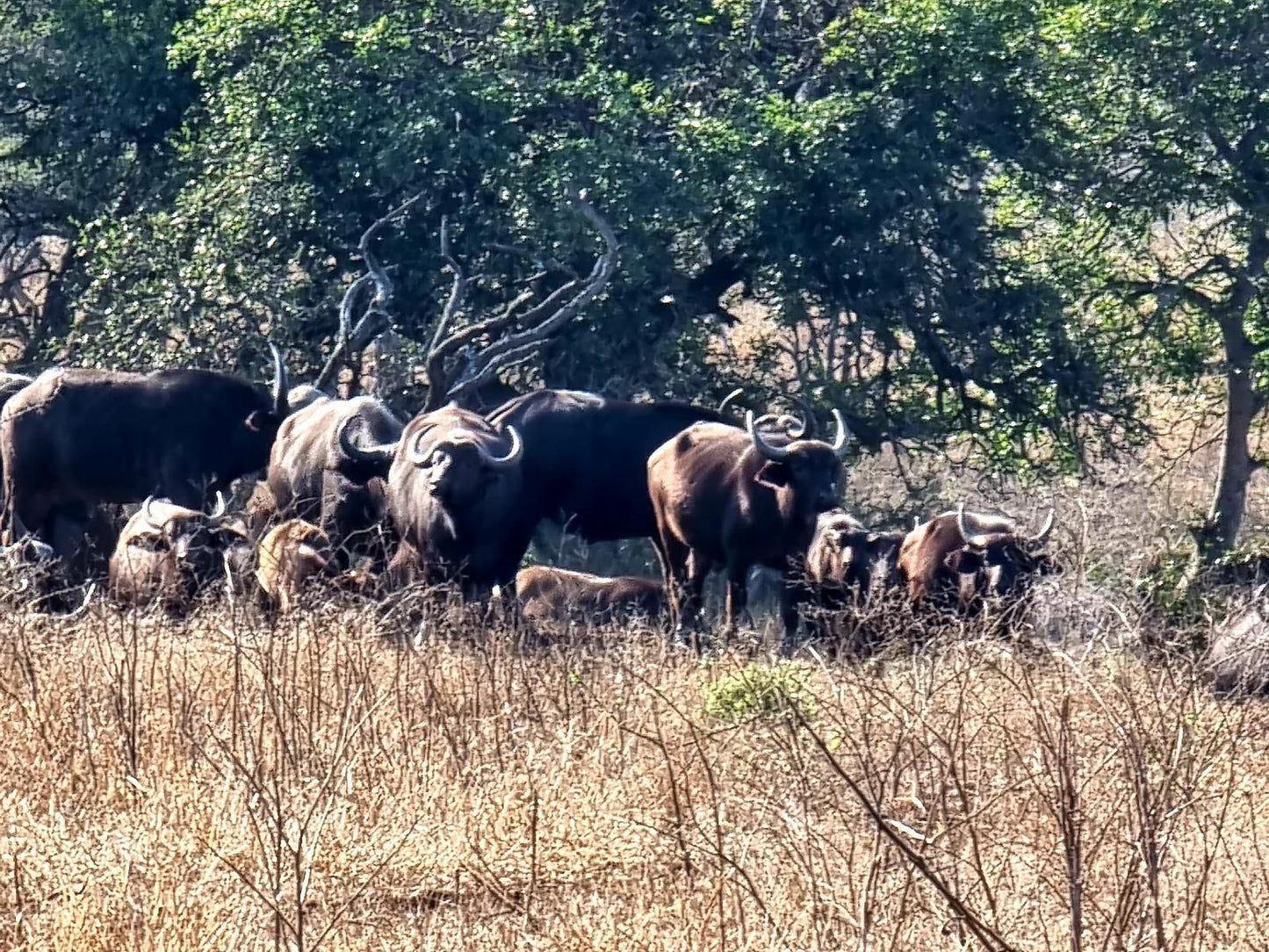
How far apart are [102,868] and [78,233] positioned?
1535cm

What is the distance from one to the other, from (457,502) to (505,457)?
27.3 inches

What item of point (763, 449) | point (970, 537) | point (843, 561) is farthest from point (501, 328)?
point (970, 537)

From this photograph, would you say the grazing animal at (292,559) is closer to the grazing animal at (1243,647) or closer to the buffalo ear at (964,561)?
the buffalo ear at (964,561)

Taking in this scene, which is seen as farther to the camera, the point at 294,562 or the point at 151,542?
the point at 151,542

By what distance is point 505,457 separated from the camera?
560 inches

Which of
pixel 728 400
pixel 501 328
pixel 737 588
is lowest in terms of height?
pixel 737 588

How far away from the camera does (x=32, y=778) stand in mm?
7469

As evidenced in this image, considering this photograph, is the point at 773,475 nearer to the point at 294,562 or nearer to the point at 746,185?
the point at 294,562

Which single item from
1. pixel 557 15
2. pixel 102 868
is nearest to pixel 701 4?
pixel 557 15

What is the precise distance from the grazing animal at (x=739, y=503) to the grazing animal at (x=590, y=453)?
0.47 metres

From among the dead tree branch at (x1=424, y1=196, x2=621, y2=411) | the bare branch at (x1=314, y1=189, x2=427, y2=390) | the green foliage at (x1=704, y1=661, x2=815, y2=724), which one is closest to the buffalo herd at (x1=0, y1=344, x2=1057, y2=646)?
the bare branch at (x1=314, y1=189, x2=427, y2=390)

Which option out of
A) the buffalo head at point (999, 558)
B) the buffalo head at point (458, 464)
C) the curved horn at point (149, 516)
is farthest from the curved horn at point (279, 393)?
the buffalo head at point (999, 558)

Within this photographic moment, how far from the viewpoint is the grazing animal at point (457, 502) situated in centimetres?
1369

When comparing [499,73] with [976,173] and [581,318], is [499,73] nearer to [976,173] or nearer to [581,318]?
[581,318]
